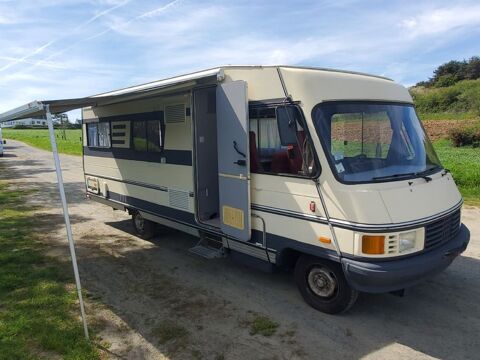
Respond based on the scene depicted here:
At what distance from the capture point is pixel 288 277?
570 centimetres

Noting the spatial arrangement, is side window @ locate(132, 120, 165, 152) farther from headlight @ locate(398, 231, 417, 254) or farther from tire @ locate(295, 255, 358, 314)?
headlight @ locate(398, 231, 417, 254)

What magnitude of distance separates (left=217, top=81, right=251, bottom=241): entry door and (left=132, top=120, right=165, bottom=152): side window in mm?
1677

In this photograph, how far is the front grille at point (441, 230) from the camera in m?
4.38

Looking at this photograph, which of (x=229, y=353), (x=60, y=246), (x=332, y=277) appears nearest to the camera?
(x=229, y=353)

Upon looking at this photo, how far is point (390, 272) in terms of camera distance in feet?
13.3

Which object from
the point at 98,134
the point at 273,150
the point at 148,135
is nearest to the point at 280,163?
the point at 273,150

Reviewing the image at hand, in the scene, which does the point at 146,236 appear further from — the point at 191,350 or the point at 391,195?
the point at 391,195

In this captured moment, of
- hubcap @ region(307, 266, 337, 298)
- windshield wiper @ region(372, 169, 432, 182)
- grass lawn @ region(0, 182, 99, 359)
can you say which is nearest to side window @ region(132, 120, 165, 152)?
grass lawn @ region(0, 182, 99, 359)

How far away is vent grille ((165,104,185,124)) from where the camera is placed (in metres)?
6.16

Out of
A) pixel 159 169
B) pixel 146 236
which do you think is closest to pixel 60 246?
pixel 146 236

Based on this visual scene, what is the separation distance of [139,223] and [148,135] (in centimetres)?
184

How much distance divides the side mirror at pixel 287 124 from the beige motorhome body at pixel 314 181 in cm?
1

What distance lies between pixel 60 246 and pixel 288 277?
4214 millimetres

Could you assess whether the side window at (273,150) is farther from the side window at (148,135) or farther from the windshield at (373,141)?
the side window at (148,135)
